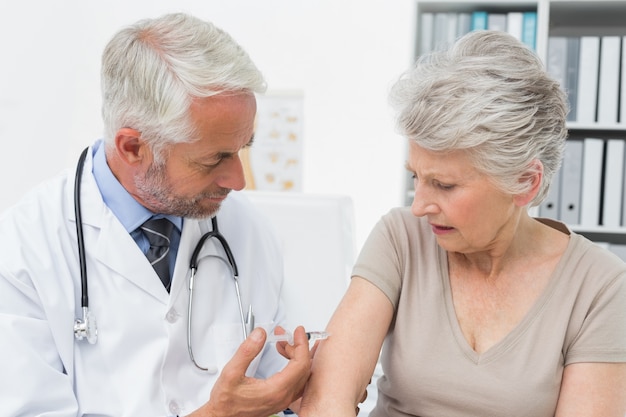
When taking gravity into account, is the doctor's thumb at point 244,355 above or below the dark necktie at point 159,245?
below

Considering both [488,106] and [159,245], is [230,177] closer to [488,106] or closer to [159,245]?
[159,245]

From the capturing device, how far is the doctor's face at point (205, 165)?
4.65 feet

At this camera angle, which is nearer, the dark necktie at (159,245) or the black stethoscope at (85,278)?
the black stethoscope at (85,278)

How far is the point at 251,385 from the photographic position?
133cm

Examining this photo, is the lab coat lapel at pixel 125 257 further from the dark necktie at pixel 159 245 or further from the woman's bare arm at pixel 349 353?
the woman's bare arm at pixel 349 353

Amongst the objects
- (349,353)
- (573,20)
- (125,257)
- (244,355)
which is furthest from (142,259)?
(573,20)

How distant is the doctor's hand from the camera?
1.30 m

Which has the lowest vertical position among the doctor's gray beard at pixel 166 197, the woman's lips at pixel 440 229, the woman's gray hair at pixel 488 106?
the woman's lips at pixel 440 229

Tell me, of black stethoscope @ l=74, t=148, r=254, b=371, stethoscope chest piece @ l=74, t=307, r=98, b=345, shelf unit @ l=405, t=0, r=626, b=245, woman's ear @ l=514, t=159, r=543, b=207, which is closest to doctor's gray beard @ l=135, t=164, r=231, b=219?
black stethoscope @ l=74, t=148, r=254, b=371

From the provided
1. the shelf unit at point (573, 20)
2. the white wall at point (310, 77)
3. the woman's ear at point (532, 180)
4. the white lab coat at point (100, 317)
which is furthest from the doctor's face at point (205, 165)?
the white wall at point (310, 77)

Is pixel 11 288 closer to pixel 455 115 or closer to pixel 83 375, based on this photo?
pixel 83 375

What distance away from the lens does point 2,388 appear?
1.30 meters

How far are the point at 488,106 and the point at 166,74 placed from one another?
1.91 feet

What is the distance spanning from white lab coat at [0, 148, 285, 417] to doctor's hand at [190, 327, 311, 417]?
0.18m
